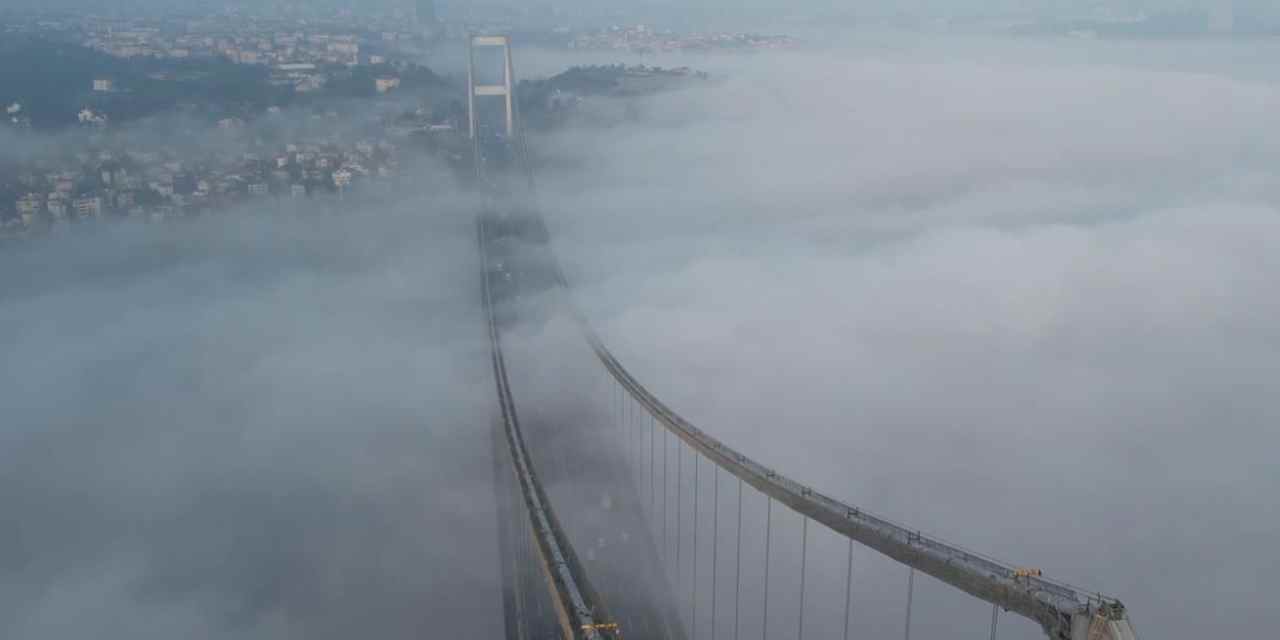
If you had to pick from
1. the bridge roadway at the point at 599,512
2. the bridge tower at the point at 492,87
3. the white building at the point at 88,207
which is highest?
the bridge tower at the point at 492,87

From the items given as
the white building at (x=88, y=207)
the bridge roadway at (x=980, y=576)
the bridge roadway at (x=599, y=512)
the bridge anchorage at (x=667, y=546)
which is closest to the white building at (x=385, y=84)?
the white building at (x=88, y=207)

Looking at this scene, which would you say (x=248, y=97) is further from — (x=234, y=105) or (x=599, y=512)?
(x=599, y=512)

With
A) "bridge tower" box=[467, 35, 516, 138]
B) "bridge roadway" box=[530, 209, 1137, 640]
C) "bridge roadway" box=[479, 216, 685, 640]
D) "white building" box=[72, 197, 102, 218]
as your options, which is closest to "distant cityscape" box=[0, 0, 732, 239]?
"white building" box=[72, 197, 102, 218]

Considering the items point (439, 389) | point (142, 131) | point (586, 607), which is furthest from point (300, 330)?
point (586, 607)

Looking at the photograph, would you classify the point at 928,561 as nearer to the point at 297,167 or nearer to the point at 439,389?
the point at 439,389

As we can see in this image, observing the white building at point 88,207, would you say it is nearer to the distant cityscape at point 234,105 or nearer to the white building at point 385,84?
the distant cityscape at point 234,105

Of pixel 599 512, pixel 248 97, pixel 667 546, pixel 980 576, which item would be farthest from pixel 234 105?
pixel 980 576

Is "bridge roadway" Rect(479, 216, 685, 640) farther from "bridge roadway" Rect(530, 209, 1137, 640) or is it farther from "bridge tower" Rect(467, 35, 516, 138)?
"bridge tower" Rect(467, 35, 516, 138)
